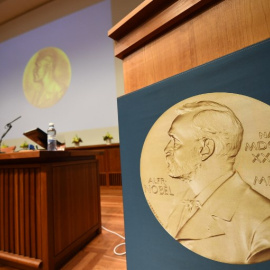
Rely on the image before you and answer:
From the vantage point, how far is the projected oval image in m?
3.43

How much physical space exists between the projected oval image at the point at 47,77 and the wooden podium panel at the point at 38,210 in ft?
9.35

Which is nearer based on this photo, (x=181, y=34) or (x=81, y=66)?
(x=181, y=34)

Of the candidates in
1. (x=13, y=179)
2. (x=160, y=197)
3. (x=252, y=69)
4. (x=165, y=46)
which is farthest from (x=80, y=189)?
(x=252, y=69)

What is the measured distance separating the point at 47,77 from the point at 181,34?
3716 millimetres

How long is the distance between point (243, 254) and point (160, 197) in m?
0.18

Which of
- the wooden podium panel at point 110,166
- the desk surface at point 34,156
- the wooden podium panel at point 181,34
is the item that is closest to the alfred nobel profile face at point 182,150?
the wooden podium panel at point 181,34

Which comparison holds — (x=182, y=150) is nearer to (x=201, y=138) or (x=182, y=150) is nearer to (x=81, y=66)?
(x=201, y=138)

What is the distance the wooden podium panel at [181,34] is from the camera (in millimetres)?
320

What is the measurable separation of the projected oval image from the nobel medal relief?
344 cm

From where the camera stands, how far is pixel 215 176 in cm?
34

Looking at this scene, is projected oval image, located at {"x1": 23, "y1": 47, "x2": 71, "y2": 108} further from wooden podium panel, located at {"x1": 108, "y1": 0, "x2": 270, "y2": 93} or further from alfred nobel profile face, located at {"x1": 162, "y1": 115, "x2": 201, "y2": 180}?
alfred nobel profile face, located at {"x1": 162, "y1": 115, "x2": 201, "y2": 180}

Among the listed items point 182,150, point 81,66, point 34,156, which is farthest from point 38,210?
point 81,66

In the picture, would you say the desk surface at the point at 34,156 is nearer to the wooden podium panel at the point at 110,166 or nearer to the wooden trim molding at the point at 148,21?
the wooden trim molding at the point at 148,21

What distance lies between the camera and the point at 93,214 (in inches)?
44.8
